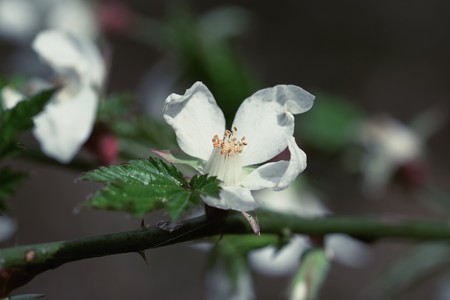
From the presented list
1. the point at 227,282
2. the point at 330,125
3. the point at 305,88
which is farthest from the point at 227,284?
the point at 305,88

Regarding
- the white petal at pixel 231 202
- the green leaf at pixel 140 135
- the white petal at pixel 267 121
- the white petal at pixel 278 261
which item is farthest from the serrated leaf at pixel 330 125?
the white petal at pixel 231 202

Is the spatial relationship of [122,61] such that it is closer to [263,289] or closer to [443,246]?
[263,289]

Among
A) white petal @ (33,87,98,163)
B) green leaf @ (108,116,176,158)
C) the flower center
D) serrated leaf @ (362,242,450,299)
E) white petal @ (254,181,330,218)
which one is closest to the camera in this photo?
the flower center

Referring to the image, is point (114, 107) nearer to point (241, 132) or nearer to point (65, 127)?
point (65, 127)

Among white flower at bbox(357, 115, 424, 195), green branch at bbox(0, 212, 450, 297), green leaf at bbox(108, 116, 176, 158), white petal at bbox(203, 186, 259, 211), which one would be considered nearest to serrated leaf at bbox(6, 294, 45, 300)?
green branch at bbox(0, 212, 450, 297)

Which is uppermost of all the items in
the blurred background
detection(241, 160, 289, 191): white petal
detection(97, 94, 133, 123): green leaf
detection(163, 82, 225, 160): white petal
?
detection(163, 82, 225, 160): white petal

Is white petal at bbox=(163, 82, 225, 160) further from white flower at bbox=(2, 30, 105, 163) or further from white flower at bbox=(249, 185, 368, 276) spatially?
white flower at bbox=(249, 185, 368, 276)

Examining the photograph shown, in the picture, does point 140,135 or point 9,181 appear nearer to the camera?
point 9,181
